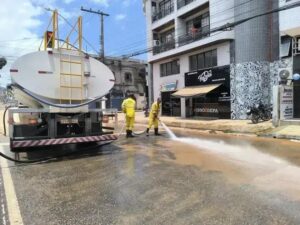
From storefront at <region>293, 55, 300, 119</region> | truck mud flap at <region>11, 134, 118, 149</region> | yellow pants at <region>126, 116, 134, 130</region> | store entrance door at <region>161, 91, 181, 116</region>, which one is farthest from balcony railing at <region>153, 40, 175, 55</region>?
truck mud flap at <region>11, 134, 118, 149</region>

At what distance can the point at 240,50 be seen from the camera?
24391 millimetres

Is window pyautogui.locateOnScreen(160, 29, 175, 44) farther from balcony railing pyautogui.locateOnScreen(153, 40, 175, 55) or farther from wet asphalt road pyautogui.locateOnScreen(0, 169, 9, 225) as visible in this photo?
wet asphalt road pyautogui.locateOnScreen(0, 169, 9, 225)

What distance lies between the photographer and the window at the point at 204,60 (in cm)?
2702

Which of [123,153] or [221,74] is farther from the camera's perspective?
[221,74]

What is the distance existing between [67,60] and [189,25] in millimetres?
22690

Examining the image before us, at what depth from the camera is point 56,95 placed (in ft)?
32.3

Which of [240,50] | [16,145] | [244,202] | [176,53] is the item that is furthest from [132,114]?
[176,53]

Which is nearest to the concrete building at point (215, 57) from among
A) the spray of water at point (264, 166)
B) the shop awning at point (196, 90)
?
the shop awning at point (196, 90)

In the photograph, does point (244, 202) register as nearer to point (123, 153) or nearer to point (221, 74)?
point (123, 153)

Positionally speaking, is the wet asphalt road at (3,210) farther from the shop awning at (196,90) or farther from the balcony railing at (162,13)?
the balcony railing at (162,13)

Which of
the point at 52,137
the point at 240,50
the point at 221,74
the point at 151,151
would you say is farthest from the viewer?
the point at 221,74

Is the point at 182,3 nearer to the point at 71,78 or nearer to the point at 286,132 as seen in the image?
the point at 286,132

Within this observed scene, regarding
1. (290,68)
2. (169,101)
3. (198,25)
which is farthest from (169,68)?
(290,68)

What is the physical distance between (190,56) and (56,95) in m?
21.5
